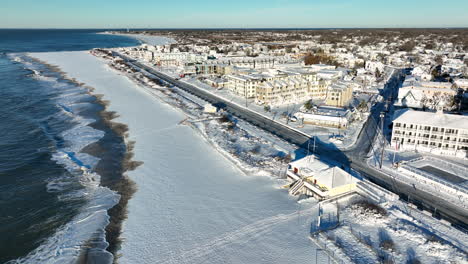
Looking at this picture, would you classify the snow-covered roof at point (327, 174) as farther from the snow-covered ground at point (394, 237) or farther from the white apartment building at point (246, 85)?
the white apartment building at point (246, 85)

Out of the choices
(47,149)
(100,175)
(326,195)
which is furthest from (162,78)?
(326,195)

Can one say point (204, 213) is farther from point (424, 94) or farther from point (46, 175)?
point (424, 94)

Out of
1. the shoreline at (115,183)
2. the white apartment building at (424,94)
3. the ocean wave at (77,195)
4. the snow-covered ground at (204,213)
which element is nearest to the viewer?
the snow-covered ground at (204,213)

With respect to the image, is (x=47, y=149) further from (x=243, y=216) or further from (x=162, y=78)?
(x=162, y=78)

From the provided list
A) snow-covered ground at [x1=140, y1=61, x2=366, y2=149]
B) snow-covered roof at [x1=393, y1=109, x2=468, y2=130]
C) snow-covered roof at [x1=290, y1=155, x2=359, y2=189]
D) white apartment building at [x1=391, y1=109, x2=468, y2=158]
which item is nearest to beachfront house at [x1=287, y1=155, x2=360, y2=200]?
snow-covered roof at [x1=290, y1=155, x2=359, y2=189]

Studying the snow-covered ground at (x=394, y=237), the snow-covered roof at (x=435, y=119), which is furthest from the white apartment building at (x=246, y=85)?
the snow-covered ground at (x=394, y=237)

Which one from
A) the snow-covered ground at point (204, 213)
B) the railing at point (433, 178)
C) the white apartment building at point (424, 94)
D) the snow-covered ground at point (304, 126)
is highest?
the white apartment building at point (424, 94)
